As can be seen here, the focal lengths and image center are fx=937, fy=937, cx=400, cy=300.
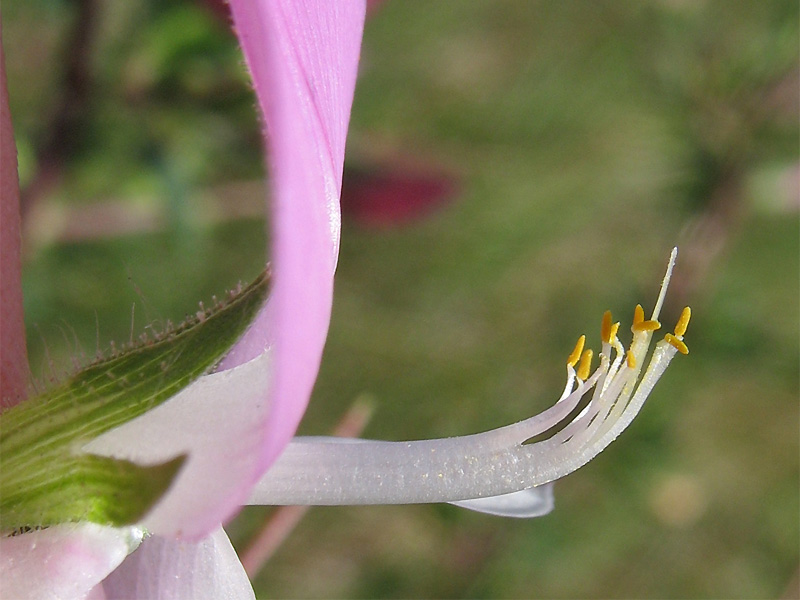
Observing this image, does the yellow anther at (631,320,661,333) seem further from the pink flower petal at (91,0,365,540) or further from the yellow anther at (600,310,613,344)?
the pink flower petal at (91,0,365,540)

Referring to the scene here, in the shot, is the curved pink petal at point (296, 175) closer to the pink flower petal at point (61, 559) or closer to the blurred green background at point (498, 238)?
the pink flower petal at point (61, 559)

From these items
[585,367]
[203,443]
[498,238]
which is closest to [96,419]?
[203,443]

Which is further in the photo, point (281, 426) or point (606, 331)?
point (606, 331)

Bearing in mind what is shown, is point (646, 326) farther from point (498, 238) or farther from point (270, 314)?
point (498, 238)

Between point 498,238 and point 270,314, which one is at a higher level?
point 270,314

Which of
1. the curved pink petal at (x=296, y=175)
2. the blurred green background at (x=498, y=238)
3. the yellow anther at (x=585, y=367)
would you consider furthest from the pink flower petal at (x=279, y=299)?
the blurred green background at (x=498, y=238)

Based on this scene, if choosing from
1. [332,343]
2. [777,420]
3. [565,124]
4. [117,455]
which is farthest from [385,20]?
[117,455]

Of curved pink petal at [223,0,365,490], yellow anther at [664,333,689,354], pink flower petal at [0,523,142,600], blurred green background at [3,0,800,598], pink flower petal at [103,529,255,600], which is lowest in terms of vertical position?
blurred green background at [3,0,800,598]

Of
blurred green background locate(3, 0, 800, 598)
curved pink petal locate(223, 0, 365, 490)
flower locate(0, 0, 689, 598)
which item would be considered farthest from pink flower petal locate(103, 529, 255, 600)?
blurred green background locate(3, 0, 800, 598)
